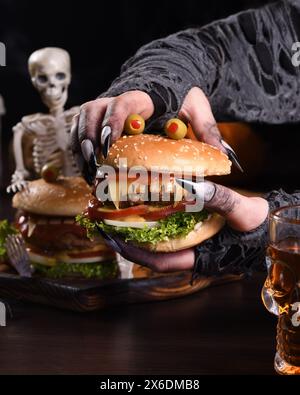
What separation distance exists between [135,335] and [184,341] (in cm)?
10

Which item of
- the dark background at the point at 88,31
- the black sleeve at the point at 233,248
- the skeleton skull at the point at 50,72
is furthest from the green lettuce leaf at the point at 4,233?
the dark background at the point at 88,31

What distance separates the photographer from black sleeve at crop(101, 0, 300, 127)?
1.54 metres

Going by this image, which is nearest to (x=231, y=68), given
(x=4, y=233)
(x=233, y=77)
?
(x=233, y=77)

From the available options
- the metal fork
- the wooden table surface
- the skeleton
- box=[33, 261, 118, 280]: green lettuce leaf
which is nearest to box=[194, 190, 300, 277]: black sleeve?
the wooden table surface

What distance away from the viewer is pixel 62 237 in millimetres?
1983

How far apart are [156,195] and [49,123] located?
36.6 inches

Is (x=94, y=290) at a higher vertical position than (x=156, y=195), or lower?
lower

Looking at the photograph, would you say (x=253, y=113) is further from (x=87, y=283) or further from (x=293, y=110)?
(x=87, y=283)

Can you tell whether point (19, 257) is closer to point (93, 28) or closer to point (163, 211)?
point (163, 211)

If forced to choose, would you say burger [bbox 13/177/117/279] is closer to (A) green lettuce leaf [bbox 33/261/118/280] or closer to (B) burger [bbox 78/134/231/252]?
(A) green lettuce leaf [bbox 33/261/118/280]

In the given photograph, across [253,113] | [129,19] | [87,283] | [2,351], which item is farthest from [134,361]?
[129,19]

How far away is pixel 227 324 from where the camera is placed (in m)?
1.59

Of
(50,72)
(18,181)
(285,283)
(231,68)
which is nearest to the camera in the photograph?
(285,283)

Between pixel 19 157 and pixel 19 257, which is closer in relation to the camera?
pixel 19 257
